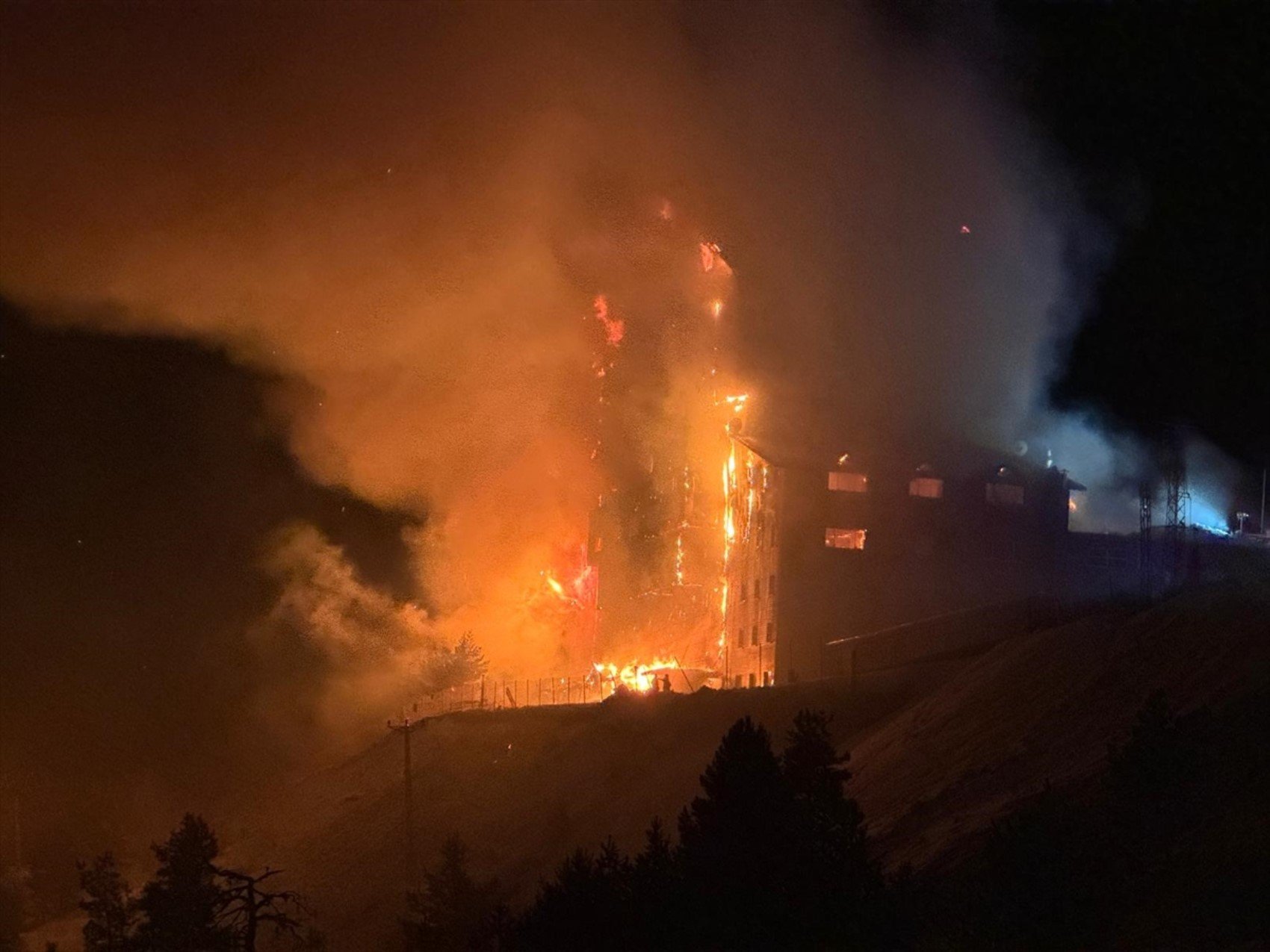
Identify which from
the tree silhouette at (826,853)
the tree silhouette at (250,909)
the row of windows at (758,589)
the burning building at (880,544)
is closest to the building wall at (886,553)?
the burning building at (880,544)

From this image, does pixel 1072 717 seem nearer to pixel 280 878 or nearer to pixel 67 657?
pixel 280 878

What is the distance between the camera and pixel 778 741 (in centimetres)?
4106

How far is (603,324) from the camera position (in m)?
77.6

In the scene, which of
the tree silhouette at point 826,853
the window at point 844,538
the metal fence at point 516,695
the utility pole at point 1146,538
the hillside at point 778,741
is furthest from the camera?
the window at point 844,538

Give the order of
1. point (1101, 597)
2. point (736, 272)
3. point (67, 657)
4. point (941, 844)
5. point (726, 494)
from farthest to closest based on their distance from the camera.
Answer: point (67, 657) < point (736, 272) < point (726, 494) < point (1101, 597) < point (941, 844)

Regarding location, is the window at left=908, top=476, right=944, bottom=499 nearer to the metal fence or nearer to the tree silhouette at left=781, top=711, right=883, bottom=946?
the metal fence

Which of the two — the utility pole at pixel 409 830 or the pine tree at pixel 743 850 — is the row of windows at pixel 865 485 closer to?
the utility pole at pixel 409 830

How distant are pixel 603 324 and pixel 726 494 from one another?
14308 mm

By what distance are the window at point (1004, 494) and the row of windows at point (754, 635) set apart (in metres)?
10.6

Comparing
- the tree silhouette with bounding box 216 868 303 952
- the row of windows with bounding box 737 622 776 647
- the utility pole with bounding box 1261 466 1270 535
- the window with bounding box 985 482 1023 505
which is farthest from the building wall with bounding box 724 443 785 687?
the tree silhouette with bounding box 216 868 303 952

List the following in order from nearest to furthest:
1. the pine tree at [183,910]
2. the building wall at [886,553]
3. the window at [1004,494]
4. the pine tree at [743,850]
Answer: the pine tree at [743,850], the pine tree at [183,910], the building wall at [886,553], the window at [1004,494]

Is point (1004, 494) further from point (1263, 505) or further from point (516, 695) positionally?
point (516, 695)

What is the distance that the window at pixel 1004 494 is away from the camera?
60062mm

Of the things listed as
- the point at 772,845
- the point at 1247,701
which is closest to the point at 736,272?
the point at 1247,701
